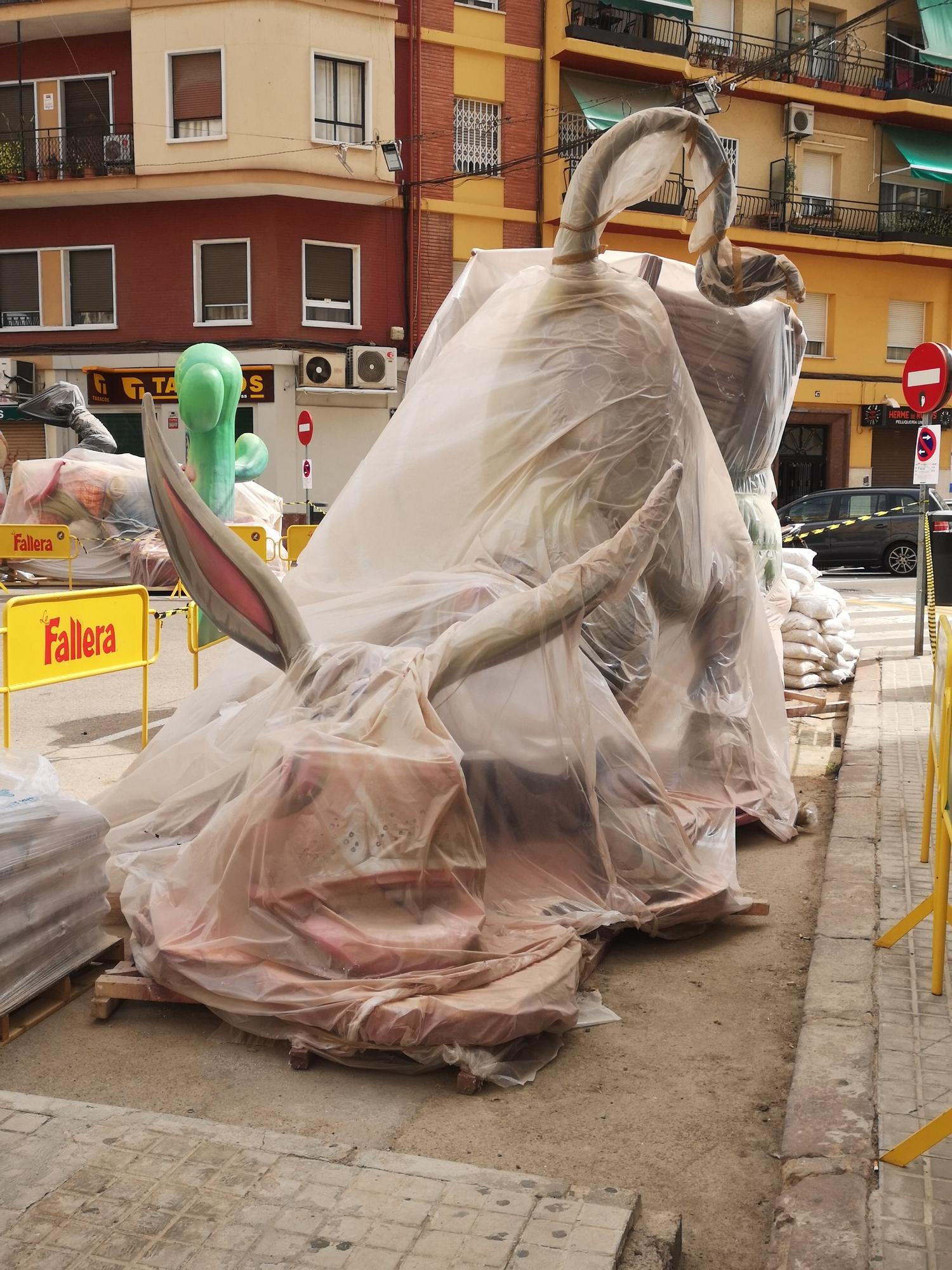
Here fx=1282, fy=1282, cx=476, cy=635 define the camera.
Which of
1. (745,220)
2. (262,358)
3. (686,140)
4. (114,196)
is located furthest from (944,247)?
(686,140)

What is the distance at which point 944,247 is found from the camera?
28344mm

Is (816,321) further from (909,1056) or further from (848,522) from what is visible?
(909,1056)

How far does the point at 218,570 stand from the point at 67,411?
52.7 ft

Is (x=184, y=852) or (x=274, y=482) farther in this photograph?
(x=274, y=482)

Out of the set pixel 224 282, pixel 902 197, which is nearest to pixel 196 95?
pixel 224 282

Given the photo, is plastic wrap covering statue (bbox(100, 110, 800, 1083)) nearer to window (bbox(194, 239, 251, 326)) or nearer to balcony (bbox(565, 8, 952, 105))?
window (bbox(194, 239, 251, 326))

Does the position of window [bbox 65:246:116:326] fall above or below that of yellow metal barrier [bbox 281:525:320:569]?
above

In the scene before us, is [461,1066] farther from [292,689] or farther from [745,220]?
[745,220]

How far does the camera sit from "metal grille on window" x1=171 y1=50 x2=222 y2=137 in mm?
22219

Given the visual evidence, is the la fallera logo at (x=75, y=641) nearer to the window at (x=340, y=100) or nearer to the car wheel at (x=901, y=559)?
the car wheel at (x=901, y=559)

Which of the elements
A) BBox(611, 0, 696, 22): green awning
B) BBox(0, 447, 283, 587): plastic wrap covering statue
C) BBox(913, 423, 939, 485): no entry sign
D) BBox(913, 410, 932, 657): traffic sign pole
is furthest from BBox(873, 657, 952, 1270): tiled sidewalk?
BBox(611, 0, 696, 22): green awning

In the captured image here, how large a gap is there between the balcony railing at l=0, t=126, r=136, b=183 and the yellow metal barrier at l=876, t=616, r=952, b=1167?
69.9 ft

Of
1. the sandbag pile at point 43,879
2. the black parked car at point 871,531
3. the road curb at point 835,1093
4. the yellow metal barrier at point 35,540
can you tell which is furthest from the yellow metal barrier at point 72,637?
the black parked car at point 871,531

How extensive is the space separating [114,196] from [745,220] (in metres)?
12.9
